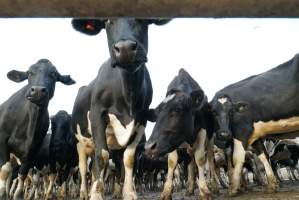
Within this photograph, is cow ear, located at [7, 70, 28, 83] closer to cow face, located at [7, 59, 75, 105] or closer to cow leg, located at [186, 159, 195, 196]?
cow face, located at [7, 59, 75, 105]

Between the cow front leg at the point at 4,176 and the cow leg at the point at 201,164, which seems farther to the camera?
the cow front leg at the point at 4,176

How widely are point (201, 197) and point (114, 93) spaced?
238 centimetres

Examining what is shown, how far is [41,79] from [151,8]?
7.58 meters

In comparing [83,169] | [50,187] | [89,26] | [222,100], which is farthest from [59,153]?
[89,26]

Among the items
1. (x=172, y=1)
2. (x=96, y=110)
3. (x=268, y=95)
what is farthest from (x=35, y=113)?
(x=172, y=1)

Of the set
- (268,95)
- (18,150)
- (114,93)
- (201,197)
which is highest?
(268,95)

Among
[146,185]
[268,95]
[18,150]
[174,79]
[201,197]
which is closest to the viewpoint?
[201,197]

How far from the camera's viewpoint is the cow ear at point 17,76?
31.2ft

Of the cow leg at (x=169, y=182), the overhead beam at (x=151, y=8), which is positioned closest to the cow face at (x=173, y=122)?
the cow leg at (x=169, y=182)

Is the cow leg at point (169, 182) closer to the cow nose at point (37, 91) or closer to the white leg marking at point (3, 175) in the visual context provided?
the cow nose at point (37, 91)

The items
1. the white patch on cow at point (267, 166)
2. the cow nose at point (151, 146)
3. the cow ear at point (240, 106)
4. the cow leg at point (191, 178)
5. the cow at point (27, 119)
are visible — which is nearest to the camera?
the cow nose at point (151, 146)

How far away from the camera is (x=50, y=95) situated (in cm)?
884

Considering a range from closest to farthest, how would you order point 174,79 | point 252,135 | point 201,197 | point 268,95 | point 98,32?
1. point 98,32
2. point 201,197
3. point 174,79
4. point 252,135
5. point 268,95

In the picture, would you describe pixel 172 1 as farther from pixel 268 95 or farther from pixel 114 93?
pixel 268 95
